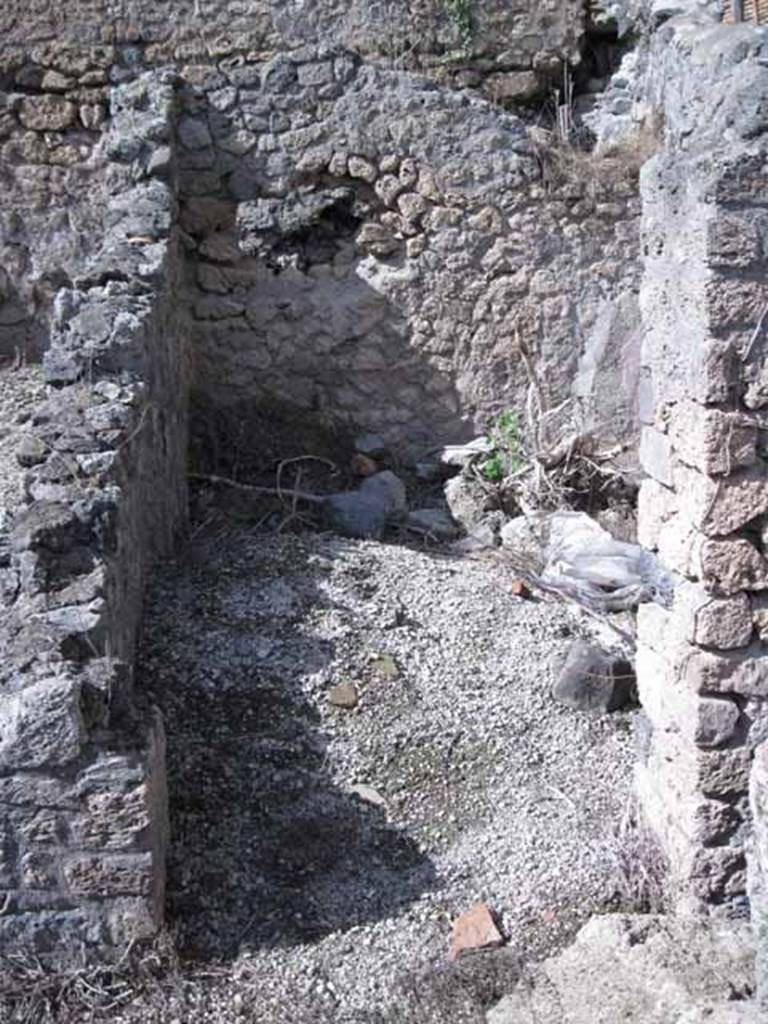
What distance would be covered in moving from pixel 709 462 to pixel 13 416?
427cm

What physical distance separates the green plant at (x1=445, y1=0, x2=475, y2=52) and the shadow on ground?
415 centimetres

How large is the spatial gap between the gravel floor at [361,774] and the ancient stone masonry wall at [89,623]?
29cm

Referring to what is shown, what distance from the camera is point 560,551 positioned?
6.33 meters

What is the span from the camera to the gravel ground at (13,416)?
18.3 ft

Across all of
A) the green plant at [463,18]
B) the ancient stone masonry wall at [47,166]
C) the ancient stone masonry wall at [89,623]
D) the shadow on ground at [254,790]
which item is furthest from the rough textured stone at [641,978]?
the green plant at [463,18]

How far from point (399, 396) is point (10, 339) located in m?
2.46

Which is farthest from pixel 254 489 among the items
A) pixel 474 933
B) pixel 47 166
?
pixel 474 933

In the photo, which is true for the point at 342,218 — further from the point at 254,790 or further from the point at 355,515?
the point at 254,790

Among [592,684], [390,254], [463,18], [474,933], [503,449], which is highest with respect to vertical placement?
[463,18]

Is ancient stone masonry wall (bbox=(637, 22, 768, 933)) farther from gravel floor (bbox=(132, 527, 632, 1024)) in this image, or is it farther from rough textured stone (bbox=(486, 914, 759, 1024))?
gravel floor (bbox=(132, 527, 632, 1024))

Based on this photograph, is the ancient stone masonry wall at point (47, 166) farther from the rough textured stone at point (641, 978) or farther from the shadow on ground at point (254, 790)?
the rough textured stone at point (641, 978)

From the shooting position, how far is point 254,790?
4270mm

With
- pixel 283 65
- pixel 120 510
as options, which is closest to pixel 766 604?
pixel 120 510

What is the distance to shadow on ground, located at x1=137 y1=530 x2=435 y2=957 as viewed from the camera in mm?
3812
